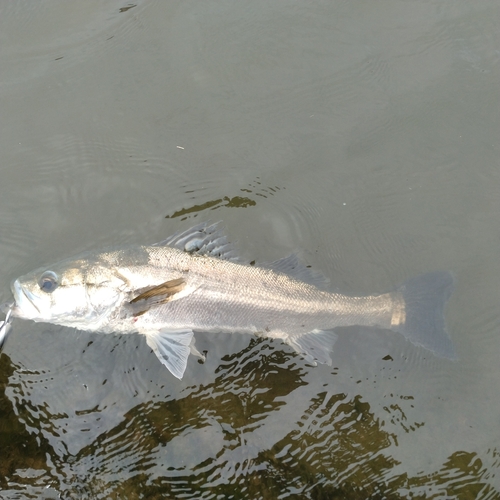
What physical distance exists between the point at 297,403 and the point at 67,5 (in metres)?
5.91

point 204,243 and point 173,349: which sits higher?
point 204,243

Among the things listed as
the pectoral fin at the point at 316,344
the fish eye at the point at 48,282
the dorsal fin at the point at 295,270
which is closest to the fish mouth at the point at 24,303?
the fish eye at the point at 48,282

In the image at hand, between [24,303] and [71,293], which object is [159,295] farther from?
[24,303]

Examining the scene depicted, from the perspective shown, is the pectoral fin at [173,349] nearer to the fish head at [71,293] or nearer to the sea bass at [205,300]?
the sea bass at [205,300]

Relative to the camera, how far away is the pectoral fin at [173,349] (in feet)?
15.8

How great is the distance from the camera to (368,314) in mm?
5035

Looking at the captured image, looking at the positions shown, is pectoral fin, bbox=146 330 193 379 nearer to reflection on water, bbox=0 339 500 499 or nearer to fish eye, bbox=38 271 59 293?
reflection on water, bbox=0 339 500 499

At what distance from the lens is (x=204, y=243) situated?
4.91m

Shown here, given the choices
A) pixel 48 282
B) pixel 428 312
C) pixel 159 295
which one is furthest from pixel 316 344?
pixel 48 282

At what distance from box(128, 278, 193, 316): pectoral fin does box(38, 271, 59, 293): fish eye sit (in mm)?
710

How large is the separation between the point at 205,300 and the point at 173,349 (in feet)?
1.87

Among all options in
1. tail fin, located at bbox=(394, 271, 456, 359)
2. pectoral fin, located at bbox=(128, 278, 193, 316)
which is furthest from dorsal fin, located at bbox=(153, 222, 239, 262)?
tail fin, located at bbox=(394, 271, 456, 359)

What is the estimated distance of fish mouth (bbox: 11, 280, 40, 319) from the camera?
4.52 meters

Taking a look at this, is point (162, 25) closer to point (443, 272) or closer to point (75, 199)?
point (75, 199)
